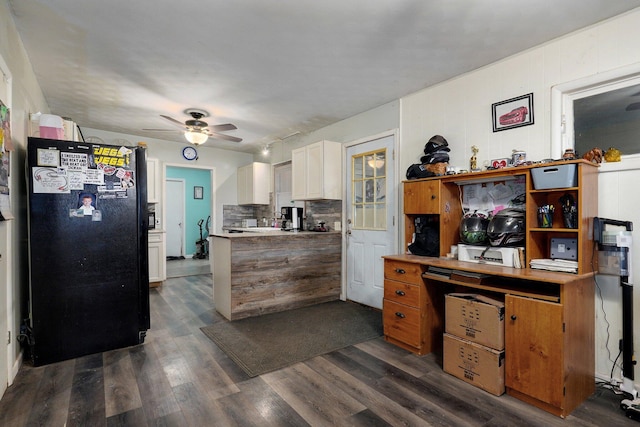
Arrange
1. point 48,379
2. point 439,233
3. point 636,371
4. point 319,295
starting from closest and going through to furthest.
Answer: point 636,371
point 48,379
point 439,233
point 319,295

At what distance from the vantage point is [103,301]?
2.73m

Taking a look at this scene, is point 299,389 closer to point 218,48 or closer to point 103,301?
point 103,301

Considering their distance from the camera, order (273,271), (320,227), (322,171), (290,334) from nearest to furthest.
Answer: (290,334), (273,271), (322,171), (320,227)

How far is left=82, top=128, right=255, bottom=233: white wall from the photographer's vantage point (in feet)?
18.6

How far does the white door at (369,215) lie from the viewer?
387 cm

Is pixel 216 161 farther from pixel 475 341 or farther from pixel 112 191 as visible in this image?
pixel 475 341

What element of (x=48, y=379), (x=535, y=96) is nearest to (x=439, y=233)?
(x=535, y=96)

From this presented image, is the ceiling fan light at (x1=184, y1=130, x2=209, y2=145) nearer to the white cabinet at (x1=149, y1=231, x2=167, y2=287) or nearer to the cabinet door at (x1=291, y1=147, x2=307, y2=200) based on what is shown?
the cabinet door at (x1=291, y1=147, x2=307, y2=200)

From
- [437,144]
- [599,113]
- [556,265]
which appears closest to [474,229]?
[556,265]

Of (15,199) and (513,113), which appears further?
(513,113)

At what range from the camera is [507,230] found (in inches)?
95.3

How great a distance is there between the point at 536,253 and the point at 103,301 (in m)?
3.51

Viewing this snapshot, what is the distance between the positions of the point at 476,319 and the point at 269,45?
2.61m

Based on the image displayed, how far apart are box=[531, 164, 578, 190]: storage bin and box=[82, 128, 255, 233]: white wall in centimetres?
520
